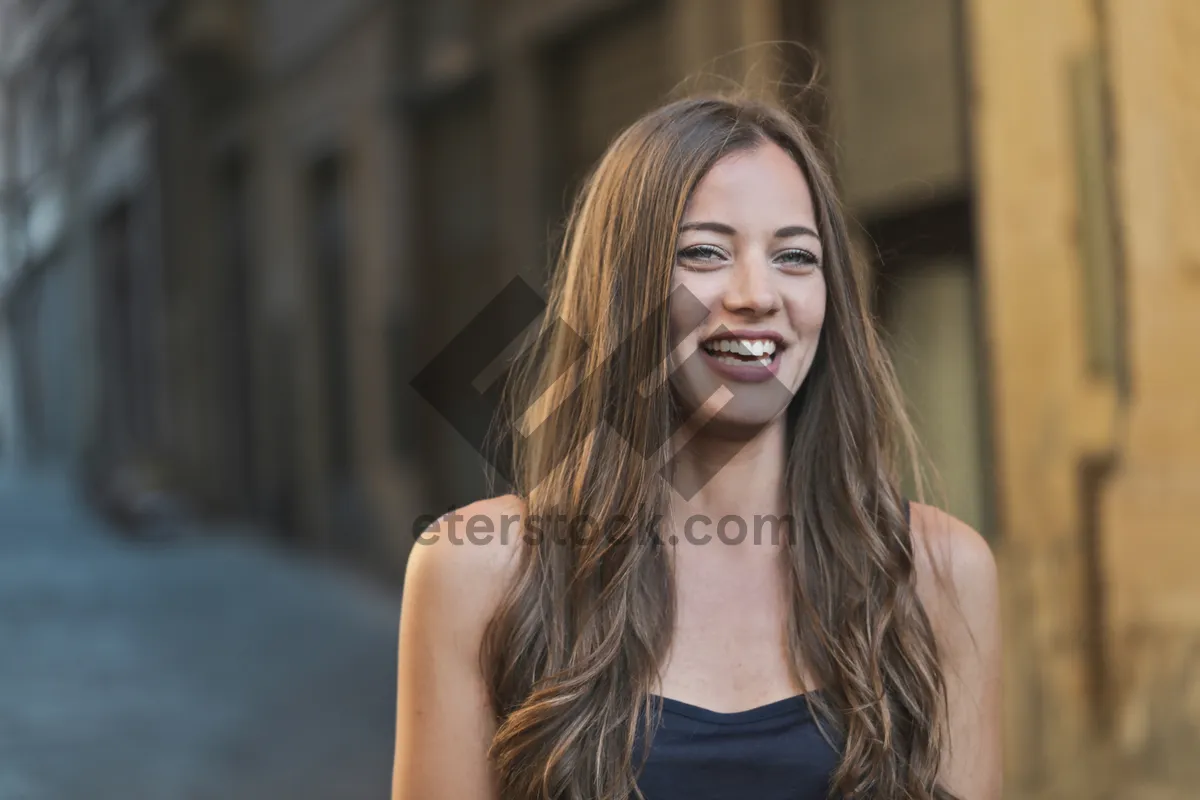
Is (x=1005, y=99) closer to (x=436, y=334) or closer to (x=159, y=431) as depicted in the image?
(x=436, y=334)

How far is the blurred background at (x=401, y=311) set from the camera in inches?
127

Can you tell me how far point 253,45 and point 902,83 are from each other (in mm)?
8432

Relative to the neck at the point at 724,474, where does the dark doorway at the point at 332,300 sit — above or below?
above

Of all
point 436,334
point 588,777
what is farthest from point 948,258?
point 436,334

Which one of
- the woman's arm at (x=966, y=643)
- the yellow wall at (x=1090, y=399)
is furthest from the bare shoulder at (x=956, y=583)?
the yellow wall at (x=1090, y=399)

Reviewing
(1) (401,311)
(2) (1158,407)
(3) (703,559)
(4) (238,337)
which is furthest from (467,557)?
(4) (238,337)

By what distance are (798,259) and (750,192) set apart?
0.12 metres

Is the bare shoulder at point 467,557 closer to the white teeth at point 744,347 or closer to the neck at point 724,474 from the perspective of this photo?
the neck at point 724,474

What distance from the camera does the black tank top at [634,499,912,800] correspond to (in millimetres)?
1650

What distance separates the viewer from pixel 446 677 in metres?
1.71

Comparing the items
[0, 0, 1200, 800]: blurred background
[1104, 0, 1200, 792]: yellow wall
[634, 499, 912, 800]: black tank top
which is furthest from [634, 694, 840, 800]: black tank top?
[1104, 0, 1200, 792]: yellow wall

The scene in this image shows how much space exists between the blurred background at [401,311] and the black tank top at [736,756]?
1.19 meters

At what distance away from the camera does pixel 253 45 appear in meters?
11.3

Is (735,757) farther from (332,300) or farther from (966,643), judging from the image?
(332,300)
